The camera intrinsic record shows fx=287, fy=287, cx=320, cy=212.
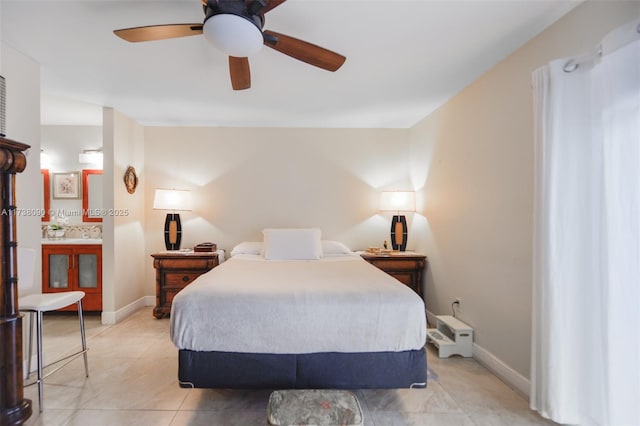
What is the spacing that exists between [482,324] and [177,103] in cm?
365

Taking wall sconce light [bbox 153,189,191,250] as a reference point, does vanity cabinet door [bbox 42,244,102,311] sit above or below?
below

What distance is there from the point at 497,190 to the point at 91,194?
→ 487 cm

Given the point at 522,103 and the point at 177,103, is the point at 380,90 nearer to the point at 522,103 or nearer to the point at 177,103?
the point at 522,103

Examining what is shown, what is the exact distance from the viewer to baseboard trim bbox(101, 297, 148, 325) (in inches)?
126

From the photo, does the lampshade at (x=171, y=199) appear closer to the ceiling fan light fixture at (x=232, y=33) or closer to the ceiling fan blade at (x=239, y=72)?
the ceiling fan blade at (x=239, y=72)

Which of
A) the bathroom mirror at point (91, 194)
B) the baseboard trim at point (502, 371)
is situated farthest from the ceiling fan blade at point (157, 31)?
the bathroom mirror at point (91, 194)

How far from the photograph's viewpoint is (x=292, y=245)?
321 centimetres

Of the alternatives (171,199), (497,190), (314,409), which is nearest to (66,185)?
(171,199)

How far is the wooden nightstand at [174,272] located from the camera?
3.34m

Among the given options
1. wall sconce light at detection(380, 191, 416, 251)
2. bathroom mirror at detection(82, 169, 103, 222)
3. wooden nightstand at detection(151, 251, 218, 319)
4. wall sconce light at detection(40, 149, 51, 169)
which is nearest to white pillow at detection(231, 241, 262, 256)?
Result: wooden nightstand at detection(151, 251, 218, 319)

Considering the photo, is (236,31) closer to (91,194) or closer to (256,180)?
(256,180)

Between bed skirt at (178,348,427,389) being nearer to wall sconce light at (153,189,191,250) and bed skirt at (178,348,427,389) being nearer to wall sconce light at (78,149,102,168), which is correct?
wall sconce light at (153,189,191,250)

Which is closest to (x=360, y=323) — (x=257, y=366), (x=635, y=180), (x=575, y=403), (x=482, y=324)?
(x=257, y=366)

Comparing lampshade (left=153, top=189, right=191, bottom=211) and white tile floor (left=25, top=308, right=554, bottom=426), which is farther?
lampshade (left=153, top=189, right=191, bottom=211)
